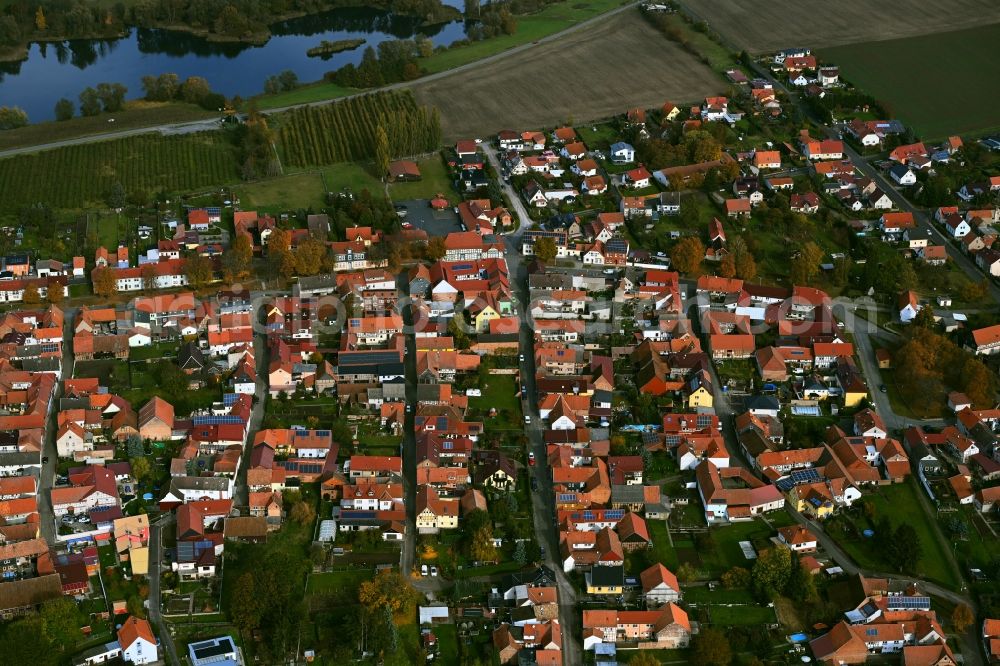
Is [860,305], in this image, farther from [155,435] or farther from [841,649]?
[155,435]

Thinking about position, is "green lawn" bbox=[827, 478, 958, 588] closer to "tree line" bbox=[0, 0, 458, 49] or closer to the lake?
the lake

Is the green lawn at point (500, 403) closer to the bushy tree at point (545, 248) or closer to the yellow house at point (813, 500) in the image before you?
the bushy tree at point (545, 248)

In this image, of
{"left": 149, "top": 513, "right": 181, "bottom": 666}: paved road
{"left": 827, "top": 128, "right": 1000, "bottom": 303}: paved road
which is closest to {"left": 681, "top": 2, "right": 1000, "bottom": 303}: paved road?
{"left": 827, "top": 128, "right": 1000, "bottom": 303}: paved road

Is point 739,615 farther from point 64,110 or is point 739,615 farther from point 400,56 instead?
point 64,110

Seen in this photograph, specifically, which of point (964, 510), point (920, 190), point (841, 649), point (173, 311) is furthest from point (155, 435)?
point (920, 190)

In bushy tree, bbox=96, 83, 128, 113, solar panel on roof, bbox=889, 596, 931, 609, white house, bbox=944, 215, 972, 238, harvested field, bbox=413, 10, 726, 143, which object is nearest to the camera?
solar panel on roof, bbox=889, 596, 931, 609

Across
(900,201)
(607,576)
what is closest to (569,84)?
(900,201)
